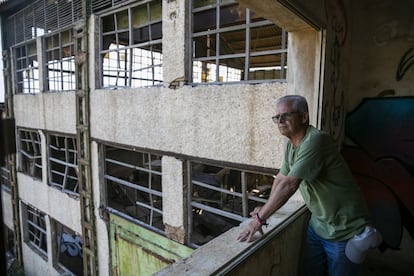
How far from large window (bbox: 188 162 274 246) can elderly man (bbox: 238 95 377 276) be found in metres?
2.54

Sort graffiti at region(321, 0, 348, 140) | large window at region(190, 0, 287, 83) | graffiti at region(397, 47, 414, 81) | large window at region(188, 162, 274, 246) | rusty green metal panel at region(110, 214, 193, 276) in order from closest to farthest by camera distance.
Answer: graffiti at region(321, 0, 348, 140) < graffiti at region(397, 47, 414, 81) < large window at region(190, 0, 287, 83) < large window at region(188, 162, 274, 246) < rusty green metal panel at region(110, 214, 193, 276)

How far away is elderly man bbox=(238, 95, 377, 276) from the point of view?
1976 millimetres

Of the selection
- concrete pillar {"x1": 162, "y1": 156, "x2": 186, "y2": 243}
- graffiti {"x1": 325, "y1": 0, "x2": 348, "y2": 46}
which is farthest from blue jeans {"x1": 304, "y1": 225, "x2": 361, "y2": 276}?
concrete pillar {"x1": 162, "y1": 156, "x2": 186, "y2": 243}

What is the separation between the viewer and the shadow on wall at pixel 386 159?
338 centimetres

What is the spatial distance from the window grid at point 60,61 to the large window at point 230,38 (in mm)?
4024

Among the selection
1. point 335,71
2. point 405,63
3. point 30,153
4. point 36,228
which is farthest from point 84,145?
point 405,63

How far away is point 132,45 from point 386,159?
4.74 meters

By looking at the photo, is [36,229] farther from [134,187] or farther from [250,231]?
[250,231]

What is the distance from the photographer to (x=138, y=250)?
5961 millimetres

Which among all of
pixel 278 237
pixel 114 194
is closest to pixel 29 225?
pixel 114 194

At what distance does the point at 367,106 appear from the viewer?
11.7ft

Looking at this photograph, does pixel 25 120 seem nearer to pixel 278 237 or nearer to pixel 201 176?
pixel 201 176

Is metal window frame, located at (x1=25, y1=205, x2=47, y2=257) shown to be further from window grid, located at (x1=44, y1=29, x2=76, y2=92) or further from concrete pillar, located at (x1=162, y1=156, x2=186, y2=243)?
concrete pillar, located at (x1=162, y1=156, x2=186, y2=243)

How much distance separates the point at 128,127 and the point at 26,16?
20.5 ft
